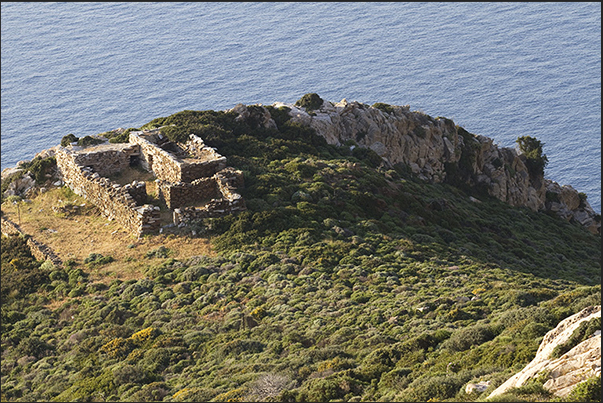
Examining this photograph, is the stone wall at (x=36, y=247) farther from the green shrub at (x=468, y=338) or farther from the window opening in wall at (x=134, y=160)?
the green shrub at (x=468, y=338)

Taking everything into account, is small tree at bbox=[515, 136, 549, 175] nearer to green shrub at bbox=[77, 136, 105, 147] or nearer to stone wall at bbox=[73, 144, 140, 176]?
stone wall at bbox=[73, 144, 140, 176]

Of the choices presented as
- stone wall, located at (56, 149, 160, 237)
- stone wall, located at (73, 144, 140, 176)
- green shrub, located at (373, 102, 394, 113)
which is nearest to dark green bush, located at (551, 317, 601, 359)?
stone wall, located at (56, 149, 160, 237)

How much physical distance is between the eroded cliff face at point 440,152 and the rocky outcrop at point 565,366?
37050 millimetres

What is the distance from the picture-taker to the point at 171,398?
80.6ft

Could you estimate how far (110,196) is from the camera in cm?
4200

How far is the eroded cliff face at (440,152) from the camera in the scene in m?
60.2

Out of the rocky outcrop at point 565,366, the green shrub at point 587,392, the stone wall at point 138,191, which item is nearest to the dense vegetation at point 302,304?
the green shrub at point 587,392

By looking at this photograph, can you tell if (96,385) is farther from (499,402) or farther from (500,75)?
(500,75)

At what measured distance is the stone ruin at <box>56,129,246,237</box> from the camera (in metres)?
40.1

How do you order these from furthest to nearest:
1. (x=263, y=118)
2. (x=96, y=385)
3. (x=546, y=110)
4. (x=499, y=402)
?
1. (x=546, y=110)
2. (x=263, y=118)
3. (x=96, y=385)
4. (x=499, y=402)

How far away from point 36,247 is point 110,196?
5134 millimetres

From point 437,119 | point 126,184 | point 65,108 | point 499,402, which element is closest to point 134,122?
point 65,108

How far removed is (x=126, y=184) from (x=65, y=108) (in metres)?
153

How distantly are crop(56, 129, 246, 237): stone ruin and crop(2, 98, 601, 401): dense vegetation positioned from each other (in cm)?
114
